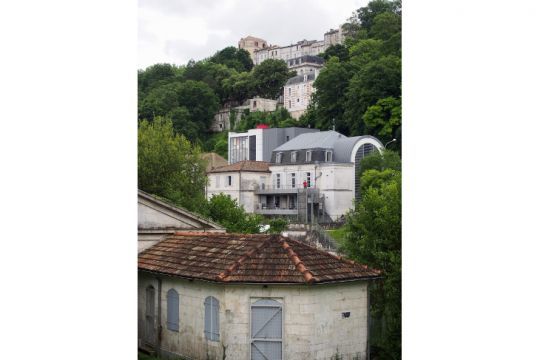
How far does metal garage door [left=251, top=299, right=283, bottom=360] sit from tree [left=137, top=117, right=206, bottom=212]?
13.8 meters

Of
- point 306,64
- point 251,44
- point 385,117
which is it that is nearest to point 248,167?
point 385,117

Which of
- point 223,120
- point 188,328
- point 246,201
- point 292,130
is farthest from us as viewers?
point 223,120

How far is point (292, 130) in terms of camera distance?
59.6 m

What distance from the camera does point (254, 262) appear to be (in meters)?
12.9

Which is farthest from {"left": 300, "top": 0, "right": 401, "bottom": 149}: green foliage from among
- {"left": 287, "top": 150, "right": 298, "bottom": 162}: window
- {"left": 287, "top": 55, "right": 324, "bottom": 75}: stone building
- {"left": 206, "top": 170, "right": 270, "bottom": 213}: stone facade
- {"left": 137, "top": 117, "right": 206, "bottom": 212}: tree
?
{"left": 137, "top": 117, "right": 206, "bottom": 212}: tree

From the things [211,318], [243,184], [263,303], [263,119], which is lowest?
[211,318]

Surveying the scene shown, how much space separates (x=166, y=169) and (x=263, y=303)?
1701 centimetres

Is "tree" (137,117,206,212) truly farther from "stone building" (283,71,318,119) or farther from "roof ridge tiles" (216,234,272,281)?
"stone building" (283,71,318,119)

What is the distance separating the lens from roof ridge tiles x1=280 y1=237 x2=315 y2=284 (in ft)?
40.0

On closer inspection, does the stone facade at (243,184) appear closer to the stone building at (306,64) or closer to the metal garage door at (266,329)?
the metal garage door at (266,329)

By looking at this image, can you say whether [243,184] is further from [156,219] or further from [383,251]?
[383,251]
